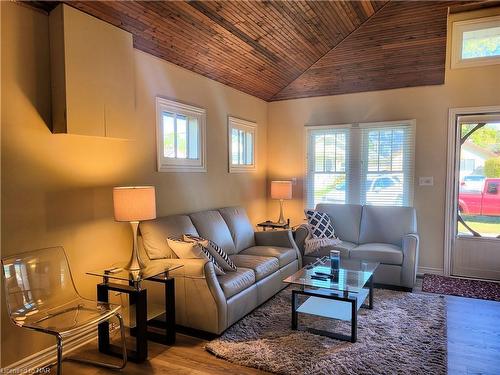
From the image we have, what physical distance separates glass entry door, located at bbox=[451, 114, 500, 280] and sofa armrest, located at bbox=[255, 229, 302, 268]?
84.5 inches

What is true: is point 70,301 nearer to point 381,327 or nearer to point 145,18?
point 145,18

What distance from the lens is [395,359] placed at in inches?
101

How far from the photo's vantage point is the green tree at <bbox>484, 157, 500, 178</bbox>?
4453 millimetres

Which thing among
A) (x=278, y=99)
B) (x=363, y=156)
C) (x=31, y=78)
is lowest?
(x=363, y=156)

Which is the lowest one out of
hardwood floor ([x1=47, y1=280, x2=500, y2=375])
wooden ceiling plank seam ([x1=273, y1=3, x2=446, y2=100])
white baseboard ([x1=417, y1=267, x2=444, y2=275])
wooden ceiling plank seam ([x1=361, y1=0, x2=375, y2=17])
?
hardwood floor ([x1=47, y1=280, x2=500, y2=375])

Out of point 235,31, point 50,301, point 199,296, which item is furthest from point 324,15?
point 50,301

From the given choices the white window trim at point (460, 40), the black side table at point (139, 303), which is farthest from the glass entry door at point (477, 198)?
the black side table at point (139, 303)

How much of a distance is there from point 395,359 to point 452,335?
765 millimetres

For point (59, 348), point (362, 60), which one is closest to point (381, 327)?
point (59, 348)

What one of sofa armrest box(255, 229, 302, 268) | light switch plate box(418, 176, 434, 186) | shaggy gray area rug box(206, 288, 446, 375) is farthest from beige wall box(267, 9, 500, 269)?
sofa armrest box(255, 229, 302, 268)

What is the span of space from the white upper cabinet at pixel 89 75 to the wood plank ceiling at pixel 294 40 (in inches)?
4.7

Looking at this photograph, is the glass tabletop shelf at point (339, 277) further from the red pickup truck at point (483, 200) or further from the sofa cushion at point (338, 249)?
the red pickup truck at point (483, 200)

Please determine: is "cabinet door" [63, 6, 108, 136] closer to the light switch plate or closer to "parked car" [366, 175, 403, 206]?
"parked car" [366, 175, 403, 206]

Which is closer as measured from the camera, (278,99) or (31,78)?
(31,78)
